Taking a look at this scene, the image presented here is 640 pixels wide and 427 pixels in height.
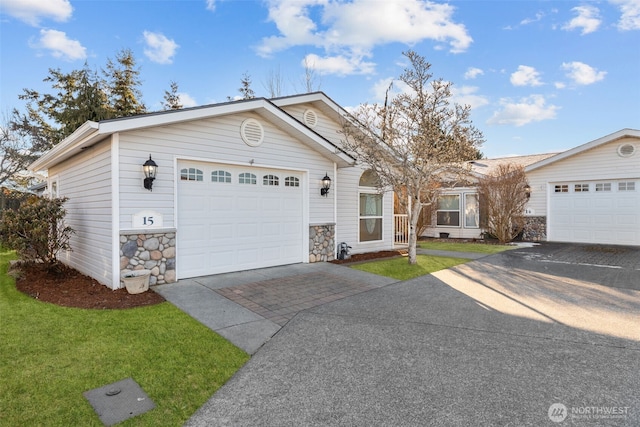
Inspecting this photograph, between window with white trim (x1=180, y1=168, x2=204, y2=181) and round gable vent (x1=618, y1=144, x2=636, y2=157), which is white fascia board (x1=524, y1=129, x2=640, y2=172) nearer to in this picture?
round gable vent (x1=618, y1=144, x2=636, y2=157)

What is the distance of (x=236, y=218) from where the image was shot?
23.9 feet

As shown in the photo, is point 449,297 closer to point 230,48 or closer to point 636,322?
point 636,322

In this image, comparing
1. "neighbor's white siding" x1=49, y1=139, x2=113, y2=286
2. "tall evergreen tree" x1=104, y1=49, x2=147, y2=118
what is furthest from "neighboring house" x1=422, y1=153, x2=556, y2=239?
"tall evergreen tree" x1=104, y1=49, x2=147, y2=118

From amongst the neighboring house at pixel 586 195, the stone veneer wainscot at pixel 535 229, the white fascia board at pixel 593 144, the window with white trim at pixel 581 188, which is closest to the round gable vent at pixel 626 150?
the neighboring house at pixel 586 195

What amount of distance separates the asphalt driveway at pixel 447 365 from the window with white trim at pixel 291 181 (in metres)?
3.68

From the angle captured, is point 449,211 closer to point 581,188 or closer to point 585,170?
point 581,188

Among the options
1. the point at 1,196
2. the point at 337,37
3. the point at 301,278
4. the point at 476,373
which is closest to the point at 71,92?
the point at 1,196

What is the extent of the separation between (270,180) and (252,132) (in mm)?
1196

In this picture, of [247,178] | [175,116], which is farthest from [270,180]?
[175,116]

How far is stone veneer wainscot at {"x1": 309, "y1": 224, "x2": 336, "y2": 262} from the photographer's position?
28.6ft

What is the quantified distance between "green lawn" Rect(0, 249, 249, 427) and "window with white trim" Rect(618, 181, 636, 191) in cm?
1536

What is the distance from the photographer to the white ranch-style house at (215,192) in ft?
19.3

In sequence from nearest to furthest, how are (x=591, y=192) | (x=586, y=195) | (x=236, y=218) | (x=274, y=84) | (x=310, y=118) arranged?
1. (x=236, y=218)
2. (x=310, y=118)
3. (x=591, y=192)
4. (x=586, y=195)
5. (x=274, y=84)

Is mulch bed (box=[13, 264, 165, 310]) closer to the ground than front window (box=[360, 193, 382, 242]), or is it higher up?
closer to the ground
